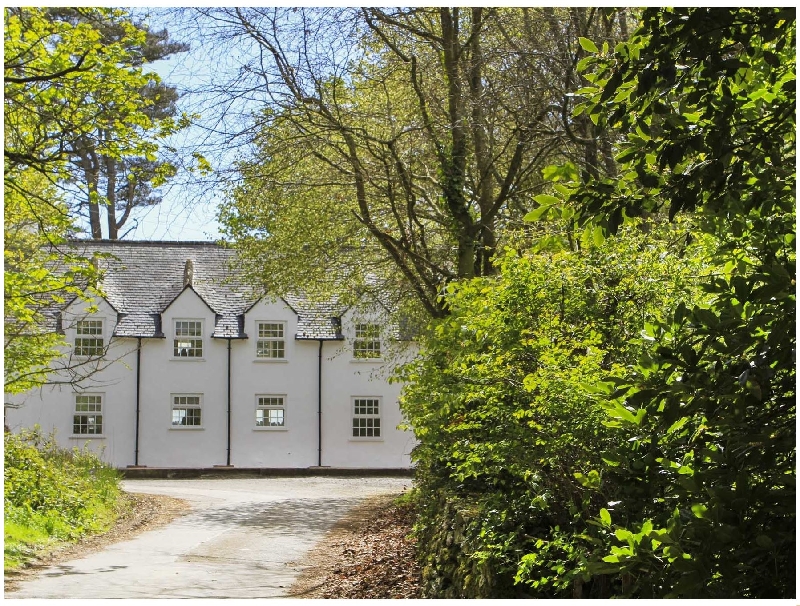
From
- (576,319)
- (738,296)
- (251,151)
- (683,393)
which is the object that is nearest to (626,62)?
(738,296)

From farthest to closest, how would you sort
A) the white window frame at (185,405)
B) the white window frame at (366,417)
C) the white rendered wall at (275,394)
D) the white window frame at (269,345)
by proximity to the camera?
the white window frame at (269,345) → the white window frame at (366,417) → the white rendered wall at (275,394) → the white window frame at (185,405)

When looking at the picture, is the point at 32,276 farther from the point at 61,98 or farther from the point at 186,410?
the point at 186,410

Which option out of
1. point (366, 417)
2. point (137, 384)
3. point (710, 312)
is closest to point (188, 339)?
point (137, 384)

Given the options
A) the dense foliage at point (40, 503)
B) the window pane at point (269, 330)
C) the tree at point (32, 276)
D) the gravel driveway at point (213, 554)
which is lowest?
the gravel driveway at point (213, 554)

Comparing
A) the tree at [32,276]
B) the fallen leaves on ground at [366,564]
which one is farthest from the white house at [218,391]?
the fallen leaves on ground at [366,564]

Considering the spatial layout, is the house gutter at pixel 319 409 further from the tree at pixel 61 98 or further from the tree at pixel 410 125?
the tree at pixel 61 98

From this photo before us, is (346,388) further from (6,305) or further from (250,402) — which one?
(6,305)

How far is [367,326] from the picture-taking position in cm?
1677

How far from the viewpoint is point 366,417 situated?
26500 mm

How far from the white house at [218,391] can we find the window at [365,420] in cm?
3

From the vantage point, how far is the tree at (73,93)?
743 centimetres

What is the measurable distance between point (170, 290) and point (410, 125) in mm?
16969

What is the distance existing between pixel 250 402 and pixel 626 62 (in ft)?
79.6

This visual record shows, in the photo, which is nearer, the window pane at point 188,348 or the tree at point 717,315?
the tree at point 717,315
